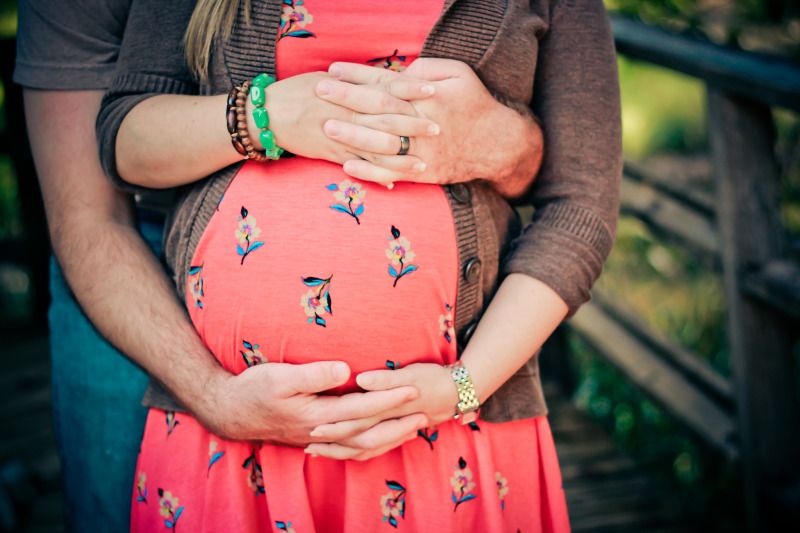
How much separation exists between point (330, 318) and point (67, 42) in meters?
0.71

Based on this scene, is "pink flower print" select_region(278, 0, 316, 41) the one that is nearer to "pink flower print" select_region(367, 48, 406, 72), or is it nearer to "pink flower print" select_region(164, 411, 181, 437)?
"pink flower print" select_region(367, 48, 406, 72)

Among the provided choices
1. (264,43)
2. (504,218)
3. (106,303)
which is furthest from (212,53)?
(504,218)

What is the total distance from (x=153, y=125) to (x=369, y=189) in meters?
0.40

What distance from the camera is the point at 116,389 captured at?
58.2 inches

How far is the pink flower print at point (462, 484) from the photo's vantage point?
1.18 meters

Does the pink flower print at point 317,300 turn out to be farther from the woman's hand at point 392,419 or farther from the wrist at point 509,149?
the wrist at point 509,149

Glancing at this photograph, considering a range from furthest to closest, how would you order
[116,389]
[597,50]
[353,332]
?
[116,389] < [597,50] < [353,332]

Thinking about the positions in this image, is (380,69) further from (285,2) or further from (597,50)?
(597,50)

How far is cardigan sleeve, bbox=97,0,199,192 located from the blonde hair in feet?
0.15

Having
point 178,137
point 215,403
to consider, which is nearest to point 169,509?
point 215,403

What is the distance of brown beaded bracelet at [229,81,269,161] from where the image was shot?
1156 millimetres

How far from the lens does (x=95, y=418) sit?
148 centimetres

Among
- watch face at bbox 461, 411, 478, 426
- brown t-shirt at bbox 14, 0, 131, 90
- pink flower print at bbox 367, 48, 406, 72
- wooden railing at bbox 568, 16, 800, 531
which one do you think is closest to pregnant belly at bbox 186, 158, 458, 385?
watch face at bbox 461, 411, 478, 426

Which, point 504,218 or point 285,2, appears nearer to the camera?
point 285,2
